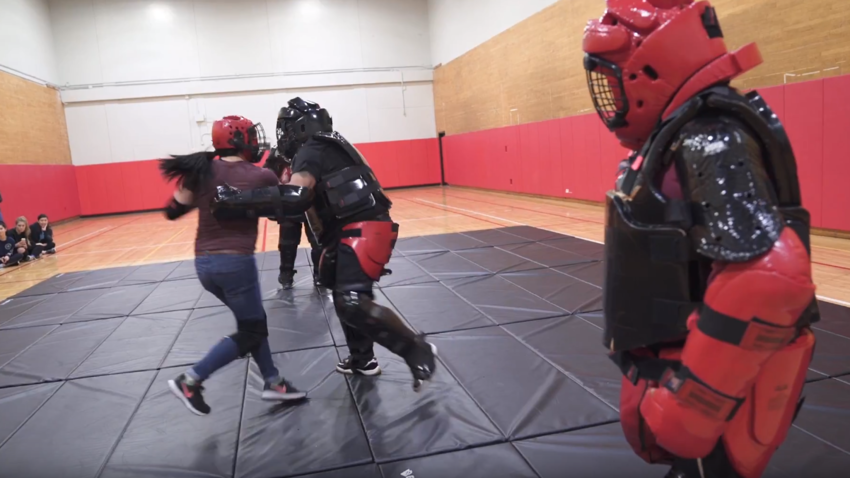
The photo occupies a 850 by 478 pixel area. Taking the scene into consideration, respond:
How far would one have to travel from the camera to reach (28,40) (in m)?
16.0

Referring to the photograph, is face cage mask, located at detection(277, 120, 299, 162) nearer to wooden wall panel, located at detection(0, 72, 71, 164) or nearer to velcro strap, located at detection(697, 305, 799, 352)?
velcro strap, located at detection(697, 305, 799, 352)

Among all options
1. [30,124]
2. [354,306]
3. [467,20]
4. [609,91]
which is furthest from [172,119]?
[609,91]

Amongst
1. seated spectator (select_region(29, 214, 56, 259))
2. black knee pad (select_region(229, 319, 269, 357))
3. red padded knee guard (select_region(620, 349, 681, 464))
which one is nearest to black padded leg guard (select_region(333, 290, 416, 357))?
black knee pad (select_region(229, 319, 269, 357))

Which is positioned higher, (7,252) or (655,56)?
(655,56)

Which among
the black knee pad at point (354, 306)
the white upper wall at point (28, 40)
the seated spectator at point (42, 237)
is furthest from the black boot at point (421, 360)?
the white upper wall at point (28, 40)

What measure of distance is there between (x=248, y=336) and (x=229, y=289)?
0.32 metres

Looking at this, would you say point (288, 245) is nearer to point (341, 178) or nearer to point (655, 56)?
point (341, 178)

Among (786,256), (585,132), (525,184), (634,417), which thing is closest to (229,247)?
(634,417)

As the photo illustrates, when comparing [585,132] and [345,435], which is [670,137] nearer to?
[345,435]

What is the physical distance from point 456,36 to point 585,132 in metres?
8.65

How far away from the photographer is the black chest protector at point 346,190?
3.23 m

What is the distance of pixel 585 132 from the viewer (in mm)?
12148

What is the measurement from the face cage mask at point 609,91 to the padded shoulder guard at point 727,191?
0.26m

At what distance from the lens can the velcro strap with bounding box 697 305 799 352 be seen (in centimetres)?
117
